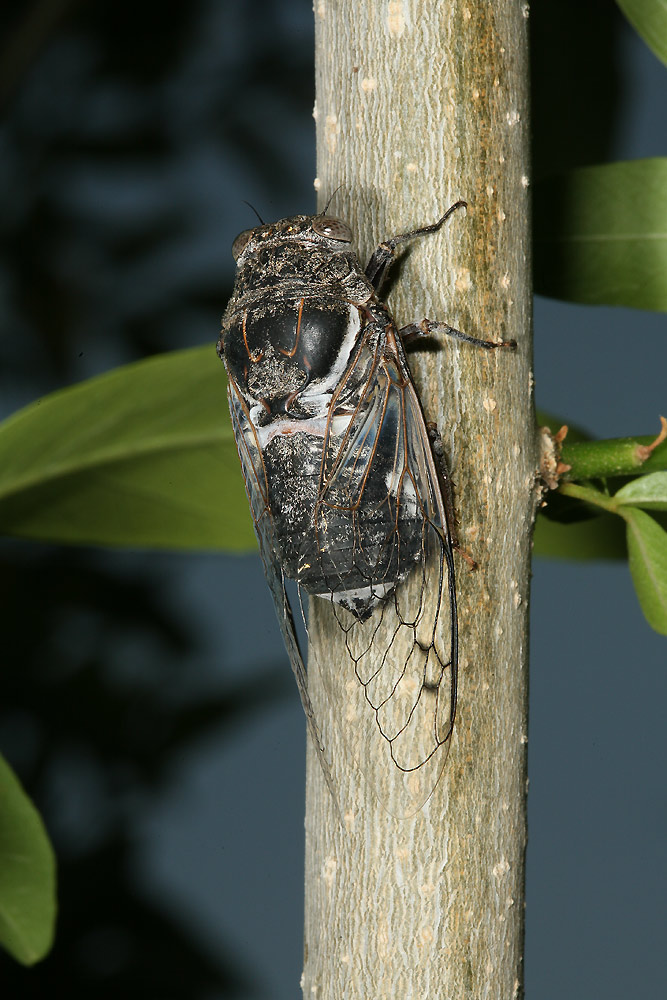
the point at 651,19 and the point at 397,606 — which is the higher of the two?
the point at 651,19

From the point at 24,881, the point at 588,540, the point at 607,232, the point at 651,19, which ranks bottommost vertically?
the point at 24,881

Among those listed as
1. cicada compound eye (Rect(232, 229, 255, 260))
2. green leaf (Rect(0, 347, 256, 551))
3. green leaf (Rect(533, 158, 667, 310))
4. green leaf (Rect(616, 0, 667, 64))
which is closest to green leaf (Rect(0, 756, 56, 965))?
green leaf (Rect(0, 347, 256, 551))

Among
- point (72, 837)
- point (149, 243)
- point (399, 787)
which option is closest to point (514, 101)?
point (399, 787)

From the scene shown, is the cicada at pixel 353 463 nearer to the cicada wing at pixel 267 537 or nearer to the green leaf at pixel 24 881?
the cicada wing at pixel 267 537

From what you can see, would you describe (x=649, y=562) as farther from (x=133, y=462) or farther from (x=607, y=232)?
(x=133, y=462)

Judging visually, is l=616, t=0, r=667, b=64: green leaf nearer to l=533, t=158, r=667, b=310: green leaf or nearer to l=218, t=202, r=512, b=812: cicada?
l=533, t=158, r=667, b=310: green leaf

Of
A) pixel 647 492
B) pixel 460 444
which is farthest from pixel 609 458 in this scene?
pixel 460 444

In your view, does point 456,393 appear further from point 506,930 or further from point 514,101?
point 506,930
